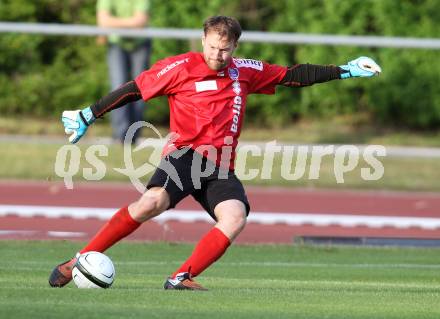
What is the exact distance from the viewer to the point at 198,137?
29.6 ft

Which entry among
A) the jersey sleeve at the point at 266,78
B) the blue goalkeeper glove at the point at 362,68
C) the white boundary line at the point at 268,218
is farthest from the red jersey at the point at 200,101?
the white boundary line at the point at 268,218

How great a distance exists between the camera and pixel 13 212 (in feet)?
48.9

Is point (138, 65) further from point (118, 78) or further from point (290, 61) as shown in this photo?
point (290, 61)

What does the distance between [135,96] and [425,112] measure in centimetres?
1050

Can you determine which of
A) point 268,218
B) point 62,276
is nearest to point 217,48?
point 62,276

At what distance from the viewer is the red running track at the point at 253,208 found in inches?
545

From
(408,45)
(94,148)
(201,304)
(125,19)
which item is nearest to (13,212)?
(94,148)

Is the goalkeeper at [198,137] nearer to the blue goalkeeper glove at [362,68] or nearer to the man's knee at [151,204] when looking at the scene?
the man's knee at [151,204]

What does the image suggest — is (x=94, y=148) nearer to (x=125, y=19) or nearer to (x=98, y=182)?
(x=98, y=182)

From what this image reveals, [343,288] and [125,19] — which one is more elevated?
[125,19]

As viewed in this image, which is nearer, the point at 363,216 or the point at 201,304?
the point at 201,304

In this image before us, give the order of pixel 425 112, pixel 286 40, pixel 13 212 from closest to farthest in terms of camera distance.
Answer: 1. pixel 13 212
2. pixel 286 40
3. pixel 425 112

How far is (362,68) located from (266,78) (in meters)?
0.71

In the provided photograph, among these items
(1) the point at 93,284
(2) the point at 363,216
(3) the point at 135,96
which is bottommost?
(2) the point at 363,216
